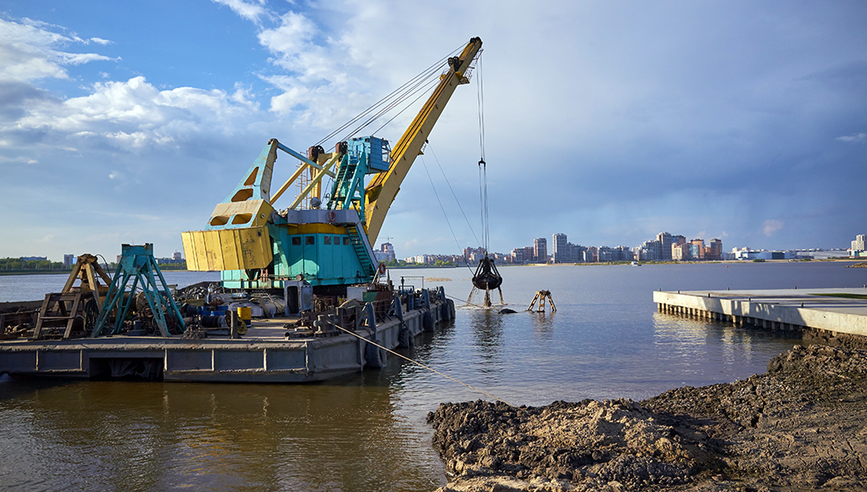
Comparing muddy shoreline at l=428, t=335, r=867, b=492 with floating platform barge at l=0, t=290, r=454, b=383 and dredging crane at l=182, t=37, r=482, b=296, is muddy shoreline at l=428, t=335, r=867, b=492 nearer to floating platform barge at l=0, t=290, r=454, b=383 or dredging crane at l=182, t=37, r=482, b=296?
floating platform barge at l=0, t=290, r=454, b=383

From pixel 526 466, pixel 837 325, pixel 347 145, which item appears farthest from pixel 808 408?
pixel 347 145

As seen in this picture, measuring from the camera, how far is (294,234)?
1069 inches

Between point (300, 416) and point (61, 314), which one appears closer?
point (300, 416)

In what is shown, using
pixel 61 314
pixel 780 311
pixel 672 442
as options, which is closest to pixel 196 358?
pixel 61 314

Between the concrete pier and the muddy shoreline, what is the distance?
13.5 metres

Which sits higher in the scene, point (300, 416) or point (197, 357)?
point (197, 357)

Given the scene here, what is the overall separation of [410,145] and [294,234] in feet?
40.6

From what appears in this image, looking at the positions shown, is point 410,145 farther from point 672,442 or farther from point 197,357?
point 672,442

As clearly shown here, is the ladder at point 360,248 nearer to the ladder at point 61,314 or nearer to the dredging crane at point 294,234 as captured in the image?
the dredging crane at point 294,234

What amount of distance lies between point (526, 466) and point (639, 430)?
2.17 meters

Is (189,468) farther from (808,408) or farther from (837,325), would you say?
(837,325)

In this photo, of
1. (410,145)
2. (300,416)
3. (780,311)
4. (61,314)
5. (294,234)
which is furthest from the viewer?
(410,145)

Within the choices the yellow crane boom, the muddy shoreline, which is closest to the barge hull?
the muddy shoreline

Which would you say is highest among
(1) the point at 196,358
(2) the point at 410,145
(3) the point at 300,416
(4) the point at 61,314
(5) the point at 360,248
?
(2) the point at 410,145
